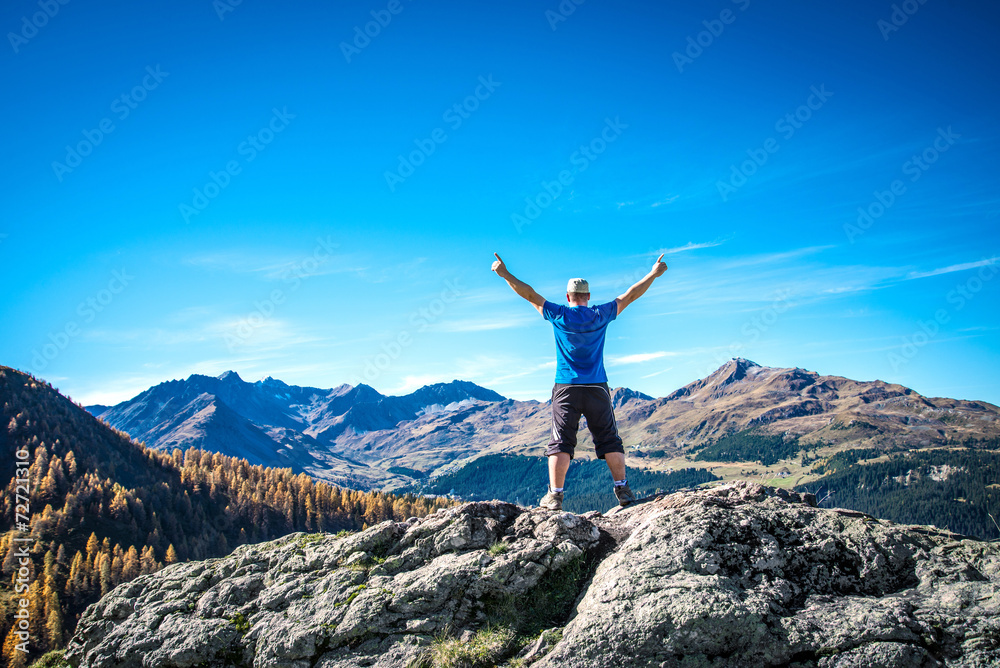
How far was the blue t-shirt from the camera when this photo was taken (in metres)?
10.3

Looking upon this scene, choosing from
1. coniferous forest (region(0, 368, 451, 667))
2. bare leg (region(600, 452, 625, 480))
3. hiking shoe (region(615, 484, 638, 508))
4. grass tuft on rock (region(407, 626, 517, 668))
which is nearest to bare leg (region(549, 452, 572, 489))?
bare leg (region(600, 452, 625, 480))

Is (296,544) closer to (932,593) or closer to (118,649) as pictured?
(118,649)

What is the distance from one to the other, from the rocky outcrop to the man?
44.0 inches

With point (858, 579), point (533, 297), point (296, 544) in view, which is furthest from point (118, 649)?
point (858, 579)

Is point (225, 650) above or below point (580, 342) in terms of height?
below

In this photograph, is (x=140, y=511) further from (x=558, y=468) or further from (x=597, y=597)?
(x=597, y=597)

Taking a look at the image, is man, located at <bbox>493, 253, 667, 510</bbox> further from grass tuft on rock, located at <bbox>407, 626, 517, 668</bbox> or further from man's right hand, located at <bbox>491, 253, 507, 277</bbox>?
grass tuft on rock, located at <bbox>407, 626, 517, 668</bbox>

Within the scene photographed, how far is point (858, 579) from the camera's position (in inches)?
291

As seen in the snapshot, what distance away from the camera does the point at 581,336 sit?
10359 mm

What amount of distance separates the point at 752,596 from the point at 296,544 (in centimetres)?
861

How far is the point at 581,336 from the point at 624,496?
351 centimetres

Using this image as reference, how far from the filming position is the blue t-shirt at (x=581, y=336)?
10336 mm
